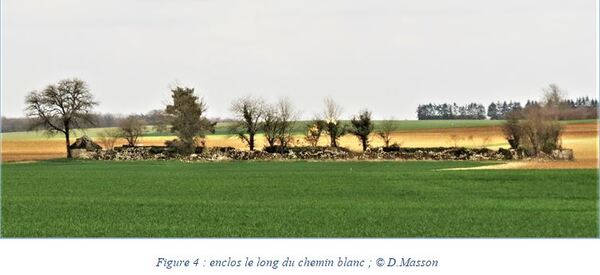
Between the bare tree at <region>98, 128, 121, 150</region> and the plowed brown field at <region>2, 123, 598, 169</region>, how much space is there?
191 cm

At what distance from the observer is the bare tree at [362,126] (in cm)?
5228

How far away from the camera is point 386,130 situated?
54.3 m

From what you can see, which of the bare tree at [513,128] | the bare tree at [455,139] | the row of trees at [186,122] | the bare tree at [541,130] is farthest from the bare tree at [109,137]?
the bare tree at [541,130]

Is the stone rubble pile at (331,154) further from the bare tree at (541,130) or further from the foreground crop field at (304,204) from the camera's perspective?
the foreground crop field at (304,204)

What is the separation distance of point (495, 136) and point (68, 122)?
28045 millimetres

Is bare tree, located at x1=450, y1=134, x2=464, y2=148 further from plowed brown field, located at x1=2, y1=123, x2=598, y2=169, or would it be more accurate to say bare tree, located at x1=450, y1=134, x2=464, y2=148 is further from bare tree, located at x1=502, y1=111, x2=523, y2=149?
bare tree, located at x1=502, y1=111, x2=523, y2=149

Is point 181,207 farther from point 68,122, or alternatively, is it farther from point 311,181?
point 68,122

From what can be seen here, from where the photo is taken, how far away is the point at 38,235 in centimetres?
1828

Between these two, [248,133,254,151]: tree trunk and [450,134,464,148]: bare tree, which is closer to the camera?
[248,133,254,151]: tree trunk

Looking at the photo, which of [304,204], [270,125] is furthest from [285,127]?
[304,204]

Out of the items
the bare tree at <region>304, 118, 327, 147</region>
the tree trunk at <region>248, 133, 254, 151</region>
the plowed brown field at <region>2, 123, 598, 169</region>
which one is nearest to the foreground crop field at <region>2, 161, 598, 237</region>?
the plowed brown field at <region>2, 123, 598, 169</region>

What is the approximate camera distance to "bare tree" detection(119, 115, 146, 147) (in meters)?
57.3

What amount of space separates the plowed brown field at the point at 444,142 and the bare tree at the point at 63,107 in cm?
154

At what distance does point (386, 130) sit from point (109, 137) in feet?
62.9
